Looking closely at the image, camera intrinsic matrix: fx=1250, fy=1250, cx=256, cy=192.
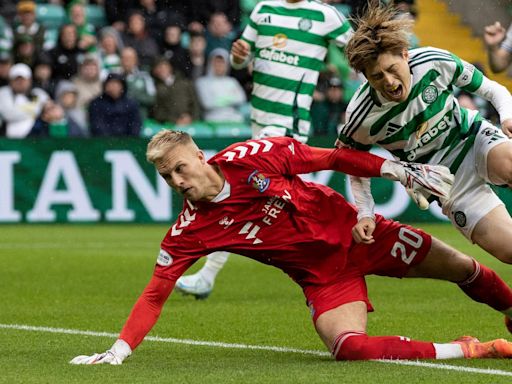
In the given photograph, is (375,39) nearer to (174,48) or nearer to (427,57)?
(427,57)

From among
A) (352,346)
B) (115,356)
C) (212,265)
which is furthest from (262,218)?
(212,265)

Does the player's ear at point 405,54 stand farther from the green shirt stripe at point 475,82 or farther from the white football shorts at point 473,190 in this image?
the white football shorts at point 473,190

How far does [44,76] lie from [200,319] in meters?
9.83

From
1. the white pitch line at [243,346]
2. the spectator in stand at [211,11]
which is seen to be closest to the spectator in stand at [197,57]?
the spectator in stand at [211,11]

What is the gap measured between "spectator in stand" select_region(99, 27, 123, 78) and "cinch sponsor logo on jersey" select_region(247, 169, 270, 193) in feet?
37.1

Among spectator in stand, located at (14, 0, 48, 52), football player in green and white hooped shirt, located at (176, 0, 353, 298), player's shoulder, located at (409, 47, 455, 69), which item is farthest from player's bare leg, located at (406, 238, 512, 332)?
spectator in stand, located at (14, 0, 48, 52)

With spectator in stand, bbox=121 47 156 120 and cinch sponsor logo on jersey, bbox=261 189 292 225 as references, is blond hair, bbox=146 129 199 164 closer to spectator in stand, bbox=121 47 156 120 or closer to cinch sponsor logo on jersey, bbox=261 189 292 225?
cinch sponsor logo on jersey, bbox=261 189 292 225

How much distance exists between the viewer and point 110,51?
17578 mm

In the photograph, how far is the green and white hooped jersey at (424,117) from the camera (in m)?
6.32

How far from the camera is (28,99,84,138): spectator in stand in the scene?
1641 centimetres

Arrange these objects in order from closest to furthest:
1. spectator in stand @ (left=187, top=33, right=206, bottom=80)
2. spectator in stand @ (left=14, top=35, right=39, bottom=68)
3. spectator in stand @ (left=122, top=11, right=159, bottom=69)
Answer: spectator in stand @ (left=187, top=33, right=206, bottom=80)
spectator in stand @ (left=14, top=35, right=39, bottom=68)
spectator in stand @ (left=122, top=11, right=159, bottom=69)

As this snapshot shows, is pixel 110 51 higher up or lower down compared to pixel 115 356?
lower down

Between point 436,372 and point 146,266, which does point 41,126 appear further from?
point 436,372

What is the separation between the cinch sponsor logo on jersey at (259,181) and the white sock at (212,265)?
3.07 meters
